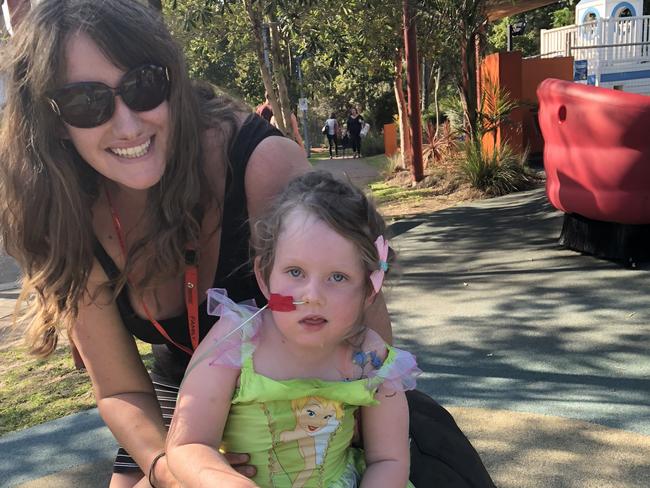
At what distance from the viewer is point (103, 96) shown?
62.9 inches

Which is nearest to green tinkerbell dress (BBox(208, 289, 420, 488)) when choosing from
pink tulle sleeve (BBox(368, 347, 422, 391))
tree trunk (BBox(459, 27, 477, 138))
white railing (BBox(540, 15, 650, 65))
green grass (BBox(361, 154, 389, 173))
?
pink tulle sleeve (BBox(368, 347, 422, 391))

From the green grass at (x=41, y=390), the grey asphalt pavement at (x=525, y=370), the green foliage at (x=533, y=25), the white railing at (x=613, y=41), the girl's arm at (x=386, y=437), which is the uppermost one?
the green foliage at (x=533, y=25)

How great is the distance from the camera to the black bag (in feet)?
5.71

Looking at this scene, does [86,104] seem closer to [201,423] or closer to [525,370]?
[201,423]

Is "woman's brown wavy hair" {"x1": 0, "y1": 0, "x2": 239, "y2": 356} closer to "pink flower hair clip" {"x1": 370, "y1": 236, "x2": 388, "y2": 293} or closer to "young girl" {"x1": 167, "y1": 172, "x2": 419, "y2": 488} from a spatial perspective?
"young girl" {"x1": 167, "y1": 172, "x2": 419, "y2": 488}

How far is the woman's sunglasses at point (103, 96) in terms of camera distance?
1.58 m

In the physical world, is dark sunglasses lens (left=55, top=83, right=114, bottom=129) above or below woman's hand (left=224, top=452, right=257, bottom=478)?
above

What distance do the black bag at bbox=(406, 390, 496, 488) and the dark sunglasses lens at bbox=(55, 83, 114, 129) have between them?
1.12 meters

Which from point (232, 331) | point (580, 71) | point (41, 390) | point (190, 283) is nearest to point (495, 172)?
point (580, 71)

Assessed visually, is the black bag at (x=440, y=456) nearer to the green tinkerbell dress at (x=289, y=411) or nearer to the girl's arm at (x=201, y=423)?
the green tinkerbell dress at (x=289, y=411)

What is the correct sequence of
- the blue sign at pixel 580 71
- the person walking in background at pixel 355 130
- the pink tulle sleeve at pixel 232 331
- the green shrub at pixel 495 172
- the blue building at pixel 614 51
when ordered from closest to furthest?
the pink tulle sleeve at pixel 232 331 → the green shrub at pixel 495 172 → the blue sign at pixel 580 71 → the blue building at pixel 614 51 → the person walking in background at pixel 355 130

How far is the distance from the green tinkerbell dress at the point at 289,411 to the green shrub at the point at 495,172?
8.67m

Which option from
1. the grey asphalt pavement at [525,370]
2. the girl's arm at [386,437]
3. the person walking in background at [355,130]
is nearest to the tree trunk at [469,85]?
the grey asphalt pavement at [525,370]

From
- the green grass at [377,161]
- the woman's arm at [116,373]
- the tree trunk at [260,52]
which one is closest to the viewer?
the woman's arm at [116,373]
